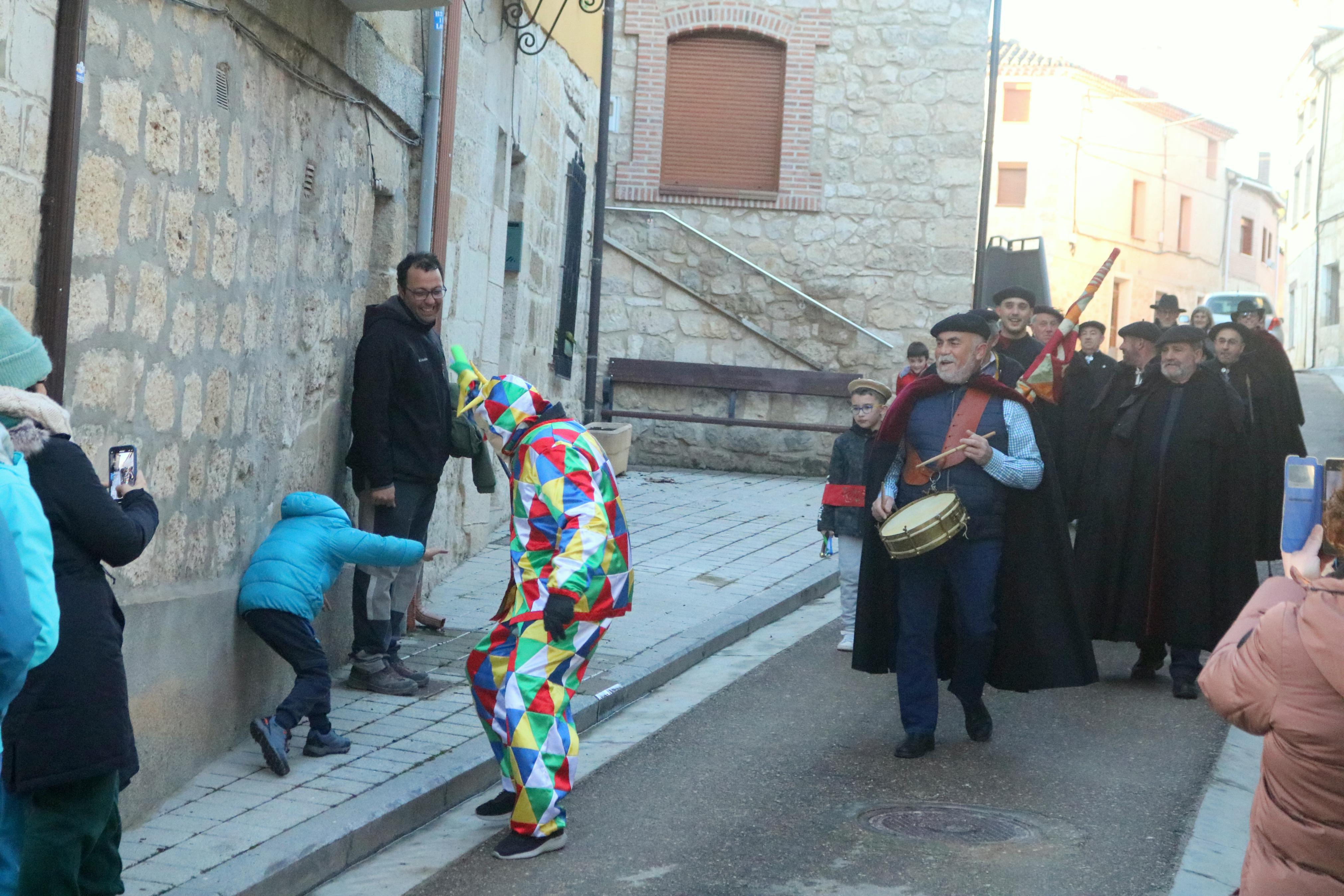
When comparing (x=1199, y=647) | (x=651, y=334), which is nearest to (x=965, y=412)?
(x=1199, y=647)

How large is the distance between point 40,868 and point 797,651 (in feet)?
17.5

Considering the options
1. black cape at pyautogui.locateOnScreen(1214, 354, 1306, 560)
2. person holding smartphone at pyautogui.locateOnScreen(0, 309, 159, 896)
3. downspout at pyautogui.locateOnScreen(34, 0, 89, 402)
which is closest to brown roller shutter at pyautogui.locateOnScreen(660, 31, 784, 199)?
black cape at pyautogui.locateOnScreen(1214, 354, 1306, 560)

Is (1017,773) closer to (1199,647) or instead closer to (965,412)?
(965,412)

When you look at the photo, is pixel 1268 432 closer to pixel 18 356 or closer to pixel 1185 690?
pixel 1185 690

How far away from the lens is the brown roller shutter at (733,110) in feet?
60.4

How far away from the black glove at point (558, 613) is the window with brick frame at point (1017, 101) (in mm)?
41285

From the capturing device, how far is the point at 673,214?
18.3 meters

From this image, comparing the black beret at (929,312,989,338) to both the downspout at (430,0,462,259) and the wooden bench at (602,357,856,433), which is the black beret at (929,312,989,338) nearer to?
the downspout at (430,0,462,259)

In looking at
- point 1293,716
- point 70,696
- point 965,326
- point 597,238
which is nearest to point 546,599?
point 70,696

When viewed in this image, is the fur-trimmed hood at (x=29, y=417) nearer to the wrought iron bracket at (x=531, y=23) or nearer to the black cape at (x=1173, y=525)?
the black cape at (x=1173, y=525)

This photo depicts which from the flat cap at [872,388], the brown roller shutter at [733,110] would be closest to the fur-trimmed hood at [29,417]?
the flat cap at [872,388]

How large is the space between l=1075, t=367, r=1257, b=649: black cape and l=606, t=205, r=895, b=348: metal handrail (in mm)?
9806

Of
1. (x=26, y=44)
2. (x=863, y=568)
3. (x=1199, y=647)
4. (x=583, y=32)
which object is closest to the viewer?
(x=26, y=44)

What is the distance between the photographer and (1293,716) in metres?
2.90
